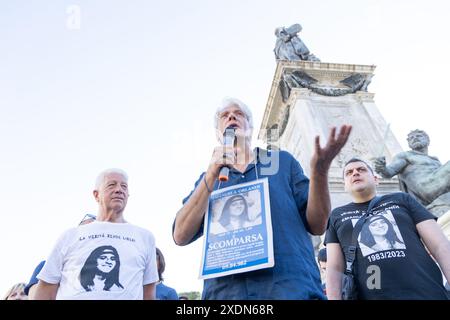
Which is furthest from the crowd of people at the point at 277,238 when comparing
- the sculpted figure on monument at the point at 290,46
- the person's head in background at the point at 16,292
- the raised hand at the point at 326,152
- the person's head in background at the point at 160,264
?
the sculpted figure on monument at the point at 290,46

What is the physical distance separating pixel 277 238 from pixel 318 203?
273 mm

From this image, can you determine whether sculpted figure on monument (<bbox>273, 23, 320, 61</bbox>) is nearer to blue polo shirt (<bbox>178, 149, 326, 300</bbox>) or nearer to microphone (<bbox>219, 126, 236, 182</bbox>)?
microphone (<bbox>219, 126, 236, 182</bbox>)

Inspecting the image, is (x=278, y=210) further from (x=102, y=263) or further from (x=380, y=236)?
(x=102, y=263)


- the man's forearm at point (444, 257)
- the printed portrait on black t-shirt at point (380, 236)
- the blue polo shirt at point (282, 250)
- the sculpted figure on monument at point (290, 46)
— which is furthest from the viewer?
the sculpted figure on monument at point (290, 46)

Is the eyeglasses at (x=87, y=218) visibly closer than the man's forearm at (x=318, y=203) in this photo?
No

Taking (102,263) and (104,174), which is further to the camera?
(104,174)

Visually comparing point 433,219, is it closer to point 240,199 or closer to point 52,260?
point 240,199

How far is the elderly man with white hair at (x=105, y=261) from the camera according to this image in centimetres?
228

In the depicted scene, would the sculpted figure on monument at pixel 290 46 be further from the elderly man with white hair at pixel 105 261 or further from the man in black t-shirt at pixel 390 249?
the elderly man with white hair at pixel 105 261

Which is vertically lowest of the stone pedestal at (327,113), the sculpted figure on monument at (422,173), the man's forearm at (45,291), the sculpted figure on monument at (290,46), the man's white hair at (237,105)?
the man's forearm at (45,291)

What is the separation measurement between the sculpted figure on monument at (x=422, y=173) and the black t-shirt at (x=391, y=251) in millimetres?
3680

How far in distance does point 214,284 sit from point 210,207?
1.35 ft

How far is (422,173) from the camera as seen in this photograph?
21.3 ft

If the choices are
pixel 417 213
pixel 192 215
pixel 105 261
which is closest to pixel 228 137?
pixel 192 215
